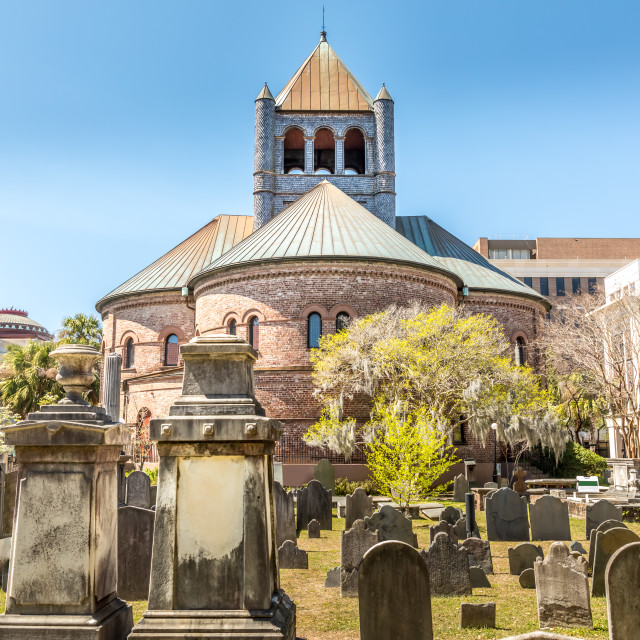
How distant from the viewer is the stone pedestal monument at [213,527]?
5613mm

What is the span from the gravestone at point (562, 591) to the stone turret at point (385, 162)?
3010cm

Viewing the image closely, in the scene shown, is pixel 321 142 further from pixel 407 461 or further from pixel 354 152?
pixel 407 461

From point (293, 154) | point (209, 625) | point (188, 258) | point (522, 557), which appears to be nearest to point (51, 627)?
point (209, 625)

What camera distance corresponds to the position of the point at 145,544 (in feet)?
30.0

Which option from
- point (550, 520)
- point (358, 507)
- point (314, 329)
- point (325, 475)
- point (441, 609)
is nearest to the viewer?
point (441, 609)

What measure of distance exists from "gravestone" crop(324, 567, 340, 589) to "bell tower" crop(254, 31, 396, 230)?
92.7 ft

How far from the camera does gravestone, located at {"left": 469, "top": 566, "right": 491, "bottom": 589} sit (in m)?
9.73

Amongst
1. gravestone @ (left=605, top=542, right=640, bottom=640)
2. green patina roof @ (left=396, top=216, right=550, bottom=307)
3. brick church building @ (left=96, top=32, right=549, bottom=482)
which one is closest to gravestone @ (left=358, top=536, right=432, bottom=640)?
gravestone @ (left=605, top=542, right=640, bottom=640)

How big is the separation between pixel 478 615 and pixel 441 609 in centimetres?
100

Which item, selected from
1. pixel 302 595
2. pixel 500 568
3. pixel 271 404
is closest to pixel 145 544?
pixel 302 595

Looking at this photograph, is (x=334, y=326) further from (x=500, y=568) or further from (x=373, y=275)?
(x=500, y=568)

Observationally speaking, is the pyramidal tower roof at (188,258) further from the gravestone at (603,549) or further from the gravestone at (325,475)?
the gravestone at (603,549)

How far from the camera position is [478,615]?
775cm

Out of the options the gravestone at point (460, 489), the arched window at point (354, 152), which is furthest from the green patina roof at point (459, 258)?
the gravestone at point (460, 489)
